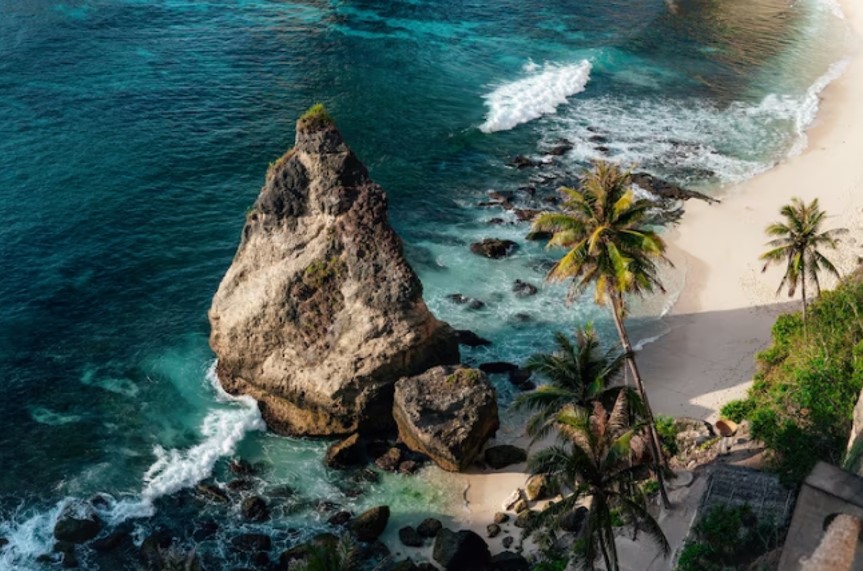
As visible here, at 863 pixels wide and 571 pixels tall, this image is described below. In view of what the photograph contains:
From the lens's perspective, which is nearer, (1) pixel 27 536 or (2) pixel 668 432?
(1) pixel 27 536

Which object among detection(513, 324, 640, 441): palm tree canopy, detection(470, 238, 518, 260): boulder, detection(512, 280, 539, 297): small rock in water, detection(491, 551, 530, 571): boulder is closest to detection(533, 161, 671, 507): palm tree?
detection(513, 324, 640, 441): palm tree canopy

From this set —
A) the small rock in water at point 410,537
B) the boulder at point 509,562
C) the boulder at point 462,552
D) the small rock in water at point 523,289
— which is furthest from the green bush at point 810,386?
the small rock in water at point 410,537

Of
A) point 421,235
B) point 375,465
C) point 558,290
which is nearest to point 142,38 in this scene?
point 421,235

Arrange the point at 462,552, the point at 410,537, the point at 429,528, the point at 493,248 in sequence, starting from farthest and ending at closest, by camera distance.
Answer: the point at 493,248, the point at 429,528, the point at 410,537, the point at 462,552

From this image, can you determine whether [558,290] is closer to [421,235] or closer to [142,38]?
[421,235]

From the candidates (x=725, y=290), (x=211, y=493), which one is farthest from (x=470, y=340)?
(x=211, y=493)

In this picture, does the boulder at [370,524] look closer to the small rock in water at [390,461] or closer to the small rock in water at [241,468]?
the small rock in water at [390,461]

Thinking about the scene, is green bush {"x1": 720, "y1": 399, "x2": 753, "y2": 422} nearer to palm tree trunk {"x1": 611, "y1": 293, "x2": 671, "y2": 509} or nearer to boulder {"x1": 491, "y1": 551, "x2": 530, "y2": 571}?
palm tree trunk {"x1": 611, "y1": 293, "x2": 671, "y2": 509}

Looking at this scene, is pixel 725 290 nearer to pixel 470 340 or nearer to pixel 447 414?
pixel 470 340
